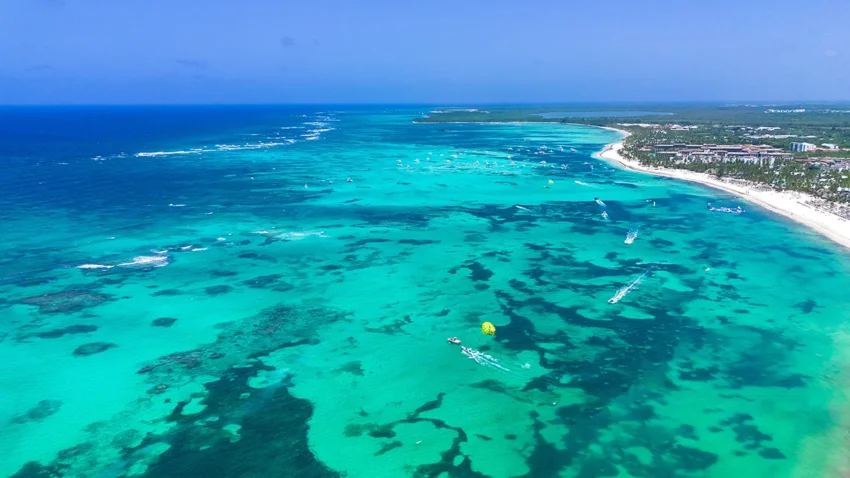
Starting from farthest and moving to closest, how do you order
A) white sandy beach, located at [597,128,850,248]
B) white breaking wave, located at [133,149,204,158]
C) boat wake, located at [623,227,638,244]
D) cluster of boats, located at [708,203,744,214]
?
1. white breaking wave, located at [133,149,204,158]
2. cluster of boats, located at [708,203,744,214]
3. white sandy beach, located at [597,128,850,248]
4. boat wake, located at [623,227,638,244]

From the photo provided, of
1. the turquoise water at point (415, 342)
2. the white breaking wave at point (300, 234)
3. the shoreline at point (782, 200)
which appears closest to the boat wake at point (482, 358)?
the turquoise water at point (415, 342)

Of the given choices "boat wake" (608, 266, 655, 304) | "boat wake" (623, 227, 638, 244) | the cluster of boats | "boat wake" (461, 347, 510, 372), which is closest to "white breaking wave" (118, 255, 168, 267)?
"boat wake" (461, 347, 510, 372)

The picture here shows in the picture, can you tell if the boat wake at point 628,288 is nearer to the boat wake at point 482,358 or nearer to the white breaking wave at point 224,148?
the boat wake at point 482,358

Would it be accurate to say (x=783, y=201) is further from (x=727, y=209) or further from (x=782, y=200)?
(x=727, y=209)

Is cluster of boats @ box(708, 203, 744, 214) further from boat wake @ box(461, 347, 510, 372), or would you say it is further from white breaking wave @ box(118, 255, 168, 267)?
white breaking wave @ box(118, 255, 168, 267)

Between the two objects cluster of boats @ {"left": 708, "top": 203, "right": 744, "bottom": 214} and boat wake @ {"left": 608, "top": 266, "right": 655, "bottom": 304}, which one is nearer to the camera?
boat wake @ {"left": 608, "top": 266, "right": 655, "bottom": 304}

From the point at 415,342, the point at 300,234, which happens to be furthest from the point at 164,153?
the point at 415,342
